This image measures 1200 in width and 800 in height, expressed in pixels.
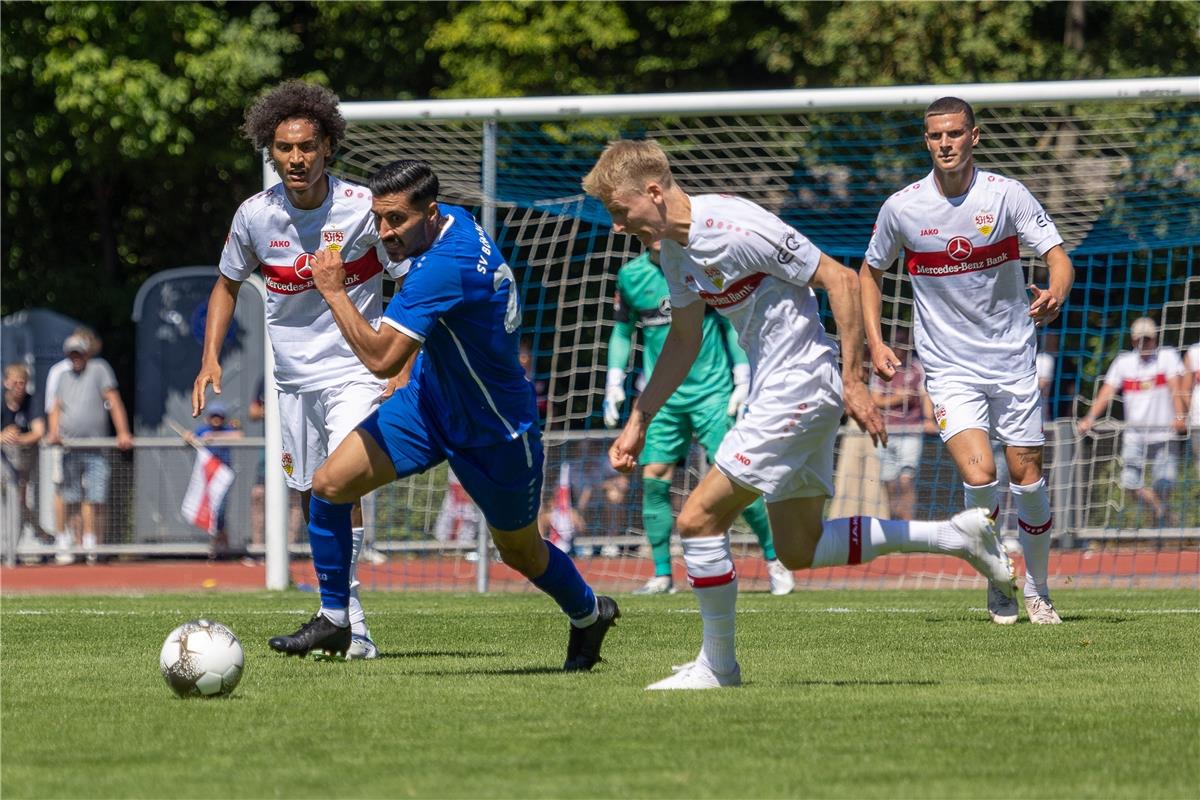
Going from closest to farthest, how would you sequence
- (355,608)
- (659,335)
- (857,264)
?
1. (355,608)
2. (659,335)
3. (857,264)

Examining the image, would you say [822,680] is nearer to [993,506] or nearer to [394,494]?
[993,506]

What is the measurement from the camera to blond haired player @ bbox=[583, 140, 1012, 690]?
6.40m

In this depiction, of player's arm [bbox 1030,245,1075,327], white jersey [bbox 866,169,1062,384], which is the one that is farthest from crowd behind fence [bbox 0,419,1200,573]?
player's arm [bbox 1030,245,1075,327]

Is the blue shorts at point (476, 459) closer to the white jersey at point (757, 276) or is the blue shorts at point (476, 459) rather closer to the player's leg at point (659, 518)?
the white jersey at point (757, 276)

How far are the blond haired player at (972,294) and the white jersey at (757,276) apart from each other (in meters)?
2.36

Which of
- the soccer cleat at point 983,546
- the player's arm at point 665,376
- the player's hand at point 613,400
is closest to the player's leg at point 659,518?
the player's hand at point 613,400

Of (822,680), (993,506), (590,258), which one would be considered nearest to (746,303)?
(822,680)

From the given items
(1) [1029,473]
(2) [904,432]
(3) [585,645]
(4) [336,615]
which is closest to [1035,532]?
(1) [1029,473]

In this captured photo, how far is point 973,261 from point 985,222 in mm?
208

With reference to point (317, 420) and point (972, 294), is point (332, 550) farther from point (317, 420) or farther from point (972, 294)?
point (972, 294)

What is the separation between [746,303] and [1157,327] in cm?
908

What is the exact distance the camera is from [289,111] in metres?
7.96

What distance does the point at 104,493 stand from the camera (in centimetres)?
1592

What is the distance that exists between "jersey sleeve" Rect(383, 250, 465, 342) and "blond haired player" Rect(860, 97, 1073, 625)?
9.33 feet
